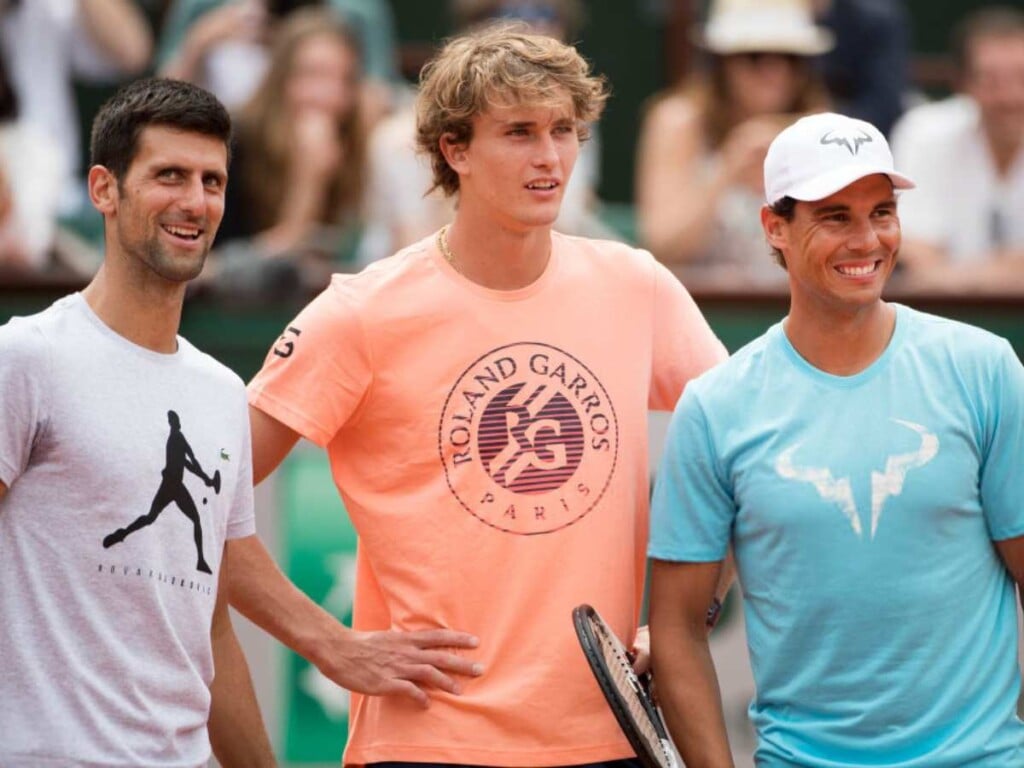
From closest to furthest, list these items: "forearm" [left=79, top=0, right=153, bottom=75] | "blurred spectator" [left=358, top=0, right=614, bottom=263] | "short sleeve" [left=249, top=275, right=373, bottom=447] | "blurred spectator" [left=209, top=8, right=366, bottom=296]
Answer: "short sleeve" [left=249, top=275, right=373, bottom=447] → "blurred spectator" [left=358, top=0, right=614, bottom=263] → "blurred spectator" [left=209, top=8, right=366, bottom=296] → "forearm" [left=79, top=0, right=153, bottom=75]

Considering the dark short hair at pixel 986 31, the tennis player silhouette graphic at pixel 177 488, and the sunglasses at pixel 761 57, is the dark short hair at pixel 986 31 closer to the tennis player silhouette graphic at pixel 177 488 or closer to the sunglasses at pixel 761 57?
the sunglasses at pixel 761 57

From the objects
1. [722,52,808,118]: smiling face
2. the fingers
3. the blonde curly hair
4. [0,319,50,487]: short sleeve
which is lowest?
the fingers

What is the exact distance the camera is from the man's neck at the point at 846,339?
4.31 meters

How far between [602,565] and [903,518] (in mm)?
744

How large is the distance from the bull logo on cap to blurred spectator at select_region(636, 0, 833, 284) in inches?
150

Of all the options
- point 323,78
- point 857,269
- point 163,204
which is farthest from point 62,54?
point 857,269

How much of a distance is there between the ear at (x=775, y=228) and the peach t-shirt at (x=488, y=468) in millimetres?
464

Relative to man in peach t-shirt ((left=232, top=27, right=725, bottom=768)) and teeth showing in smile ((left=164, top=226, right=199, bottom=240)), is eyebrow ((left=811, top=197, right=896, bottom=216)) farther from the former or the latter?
teeth showing in smile ((left=164, top=226, right=199, bottom=240))

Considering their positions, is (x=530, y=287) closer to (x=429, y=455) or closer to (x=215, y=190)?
(x=429, y=455)

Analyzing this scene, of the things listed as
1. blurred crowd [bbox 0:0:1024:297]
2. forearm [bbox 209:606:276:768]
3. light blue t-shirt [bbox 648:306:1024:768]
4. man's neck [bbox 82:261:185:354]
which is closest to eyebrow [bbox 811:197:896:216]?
light blue t-shirt [bbox 648:306:1024:768]

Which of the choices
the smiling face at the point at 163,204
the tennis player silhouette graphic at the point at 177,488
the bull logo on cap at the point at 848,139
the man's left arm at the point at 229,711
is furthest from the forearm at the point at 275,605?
the bull logo on cap at the point at 848,139

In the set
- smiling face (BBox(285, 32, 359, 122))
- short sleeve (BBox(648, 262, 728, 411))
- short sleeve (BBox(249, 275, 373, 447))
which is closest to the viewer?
short sleeve (BBox(249, 275, 373, 447))

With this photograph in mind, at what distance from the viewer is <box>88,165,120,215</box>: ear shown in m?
4.25

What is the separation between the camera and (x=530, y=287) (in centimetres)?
470
